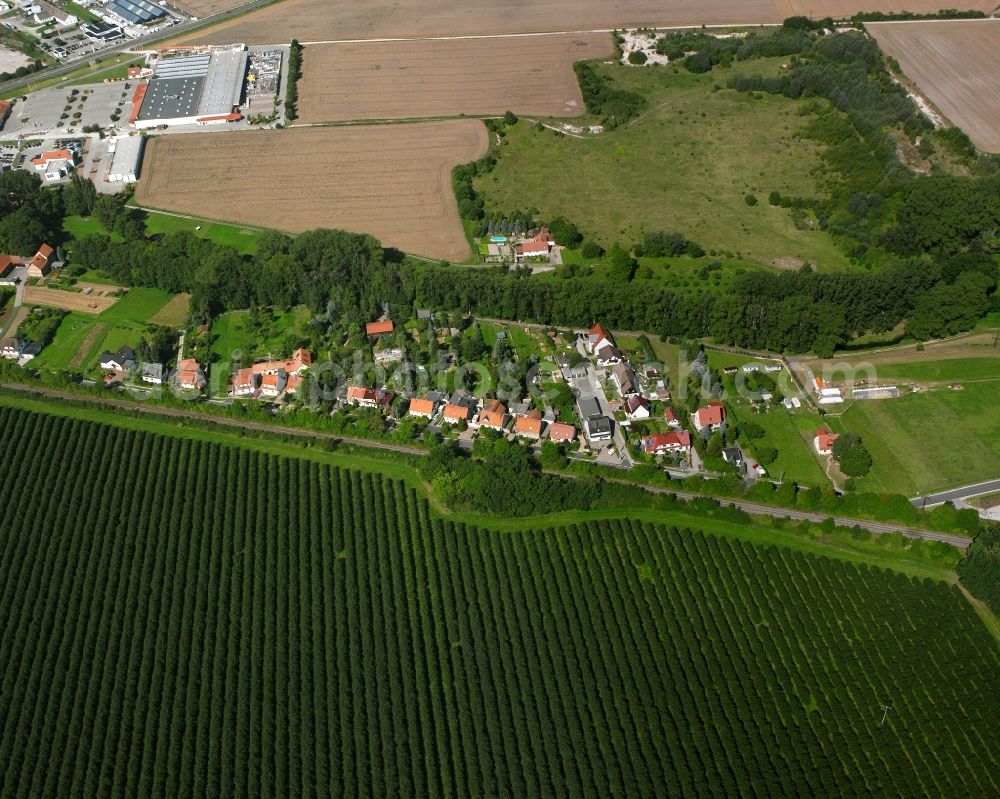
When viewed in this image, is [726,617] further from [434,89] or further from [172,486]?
[434,89]

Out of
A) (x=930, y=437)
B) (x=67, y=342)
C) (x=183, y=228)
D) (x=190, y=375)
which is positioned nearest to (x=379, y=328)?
(x=190, y=375)

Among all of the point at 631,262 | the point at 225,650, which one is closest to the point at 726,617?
the point at 225,650

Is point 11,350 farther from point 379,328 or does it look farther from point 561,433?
point 561,433

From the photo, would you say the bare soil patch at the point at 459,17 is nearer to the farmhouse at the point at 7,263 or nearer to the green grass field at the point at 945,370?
the farmhouse at the point at 7,263

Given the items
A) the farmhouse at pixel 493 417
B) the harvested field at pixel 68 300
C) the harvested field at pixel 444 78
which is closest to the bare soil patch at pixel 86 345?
the harvested field at pixel 68 300

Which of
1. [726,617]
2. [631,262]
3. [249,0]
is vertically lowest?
[726,617]

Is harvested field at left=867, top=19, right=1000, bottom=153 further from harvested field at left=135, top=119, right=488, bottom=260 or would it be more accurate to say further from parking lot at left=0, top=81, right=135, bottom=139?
parking lot at left=0, top=81, right=135, bottom=139

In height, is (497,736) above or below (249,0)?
below
